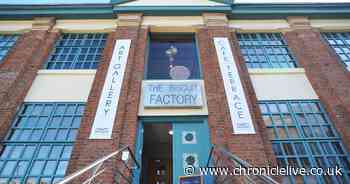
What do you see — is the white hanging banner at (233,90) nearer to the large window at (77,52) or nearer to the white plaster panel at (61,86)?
the white plaster panel at (61,86)

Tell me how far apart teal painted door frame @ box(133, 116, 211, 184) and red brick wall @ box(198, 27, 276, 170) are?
30 cm

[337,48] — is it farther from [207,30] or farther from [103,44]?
[103,44]

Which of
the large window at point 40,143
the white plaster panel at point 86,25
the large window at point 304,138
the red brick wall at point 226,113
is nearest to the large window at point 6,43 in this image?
the white plaster panel at point 86,25

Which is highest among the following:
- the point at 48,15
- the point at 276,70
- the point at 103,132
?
the point at 48,15

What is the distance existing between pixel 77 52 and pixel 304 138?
25.0 ft

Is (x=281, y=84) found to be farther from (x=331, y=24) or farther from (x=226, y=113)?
(x=331, y=24)

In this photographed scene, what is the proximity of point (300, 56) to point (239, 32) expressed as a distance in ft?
7.55

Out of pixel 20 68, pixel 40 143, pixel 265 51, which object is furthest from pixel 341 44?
pixel 20 68

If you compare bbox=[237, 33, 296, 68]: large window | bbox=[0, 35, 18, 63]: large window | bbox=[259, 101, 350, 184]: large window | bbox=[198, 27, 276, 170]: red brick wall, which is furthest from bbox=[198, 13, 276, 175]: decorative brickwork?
bbox=[0, 35, 18, 63]: large window

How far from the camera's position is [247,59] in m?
7.57

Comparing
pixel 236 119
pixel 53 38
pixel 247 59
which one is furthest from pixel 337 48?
pixel 53 38

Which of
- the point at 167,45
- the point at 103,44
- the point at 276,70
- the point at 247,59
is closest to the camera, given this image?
the point at 276,70

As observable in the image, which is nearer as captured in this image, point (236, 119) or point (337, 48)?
point (236, 119)

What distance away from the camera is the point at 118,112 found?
5.70 meters
